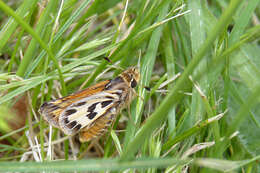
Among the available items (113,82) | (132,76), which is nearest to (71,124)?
(113,82)

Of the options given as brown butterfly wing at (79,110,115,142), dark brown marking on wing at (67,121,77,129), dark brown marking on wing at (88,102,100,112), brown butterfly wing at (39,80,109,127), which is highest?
brown butterfly wing at (39,80,109,127)

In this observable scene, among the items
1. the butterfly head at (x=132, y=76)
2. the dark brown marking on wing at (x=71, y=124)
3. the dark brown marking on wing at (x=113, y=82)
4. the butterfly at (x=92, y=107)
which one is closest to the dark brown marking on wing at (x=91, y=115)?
the butterfly at (x=92, y=107)

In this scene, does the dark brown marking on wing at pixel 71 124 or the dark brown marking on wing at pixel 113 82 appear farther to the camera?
the dark brown marking on wing at pixel 113 82

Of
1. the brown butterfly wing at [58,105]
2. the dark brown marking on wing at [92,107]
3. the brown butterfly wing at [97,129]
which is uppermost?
the brown butterfly wing at [58,105]

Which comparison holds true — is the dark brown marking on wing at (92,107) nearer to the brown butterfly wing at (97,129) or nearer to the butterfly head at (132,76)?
the brown butterfly wing at (97,129)

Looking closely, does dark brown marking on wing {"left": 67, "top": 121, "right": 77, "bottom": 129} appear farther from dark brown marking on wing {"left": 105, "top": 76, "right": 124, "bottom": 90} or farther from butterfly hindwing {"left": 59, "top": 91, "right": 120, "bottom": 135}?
dark brown marking on wing {"left": 105, "top": 76, "right": 124, "bottom": 90}

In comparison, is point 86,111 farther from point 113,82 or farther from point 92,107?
point 113,82

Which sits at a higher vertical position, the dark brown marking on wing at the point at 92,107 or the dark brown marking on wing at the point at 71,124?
the dark brown marking on wing at the point at 92,107

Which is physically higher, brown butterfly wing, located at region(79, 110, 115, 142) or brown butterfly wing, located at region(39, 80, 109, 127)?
brown butterfly wing, located at region(39, 80, 109, 127)

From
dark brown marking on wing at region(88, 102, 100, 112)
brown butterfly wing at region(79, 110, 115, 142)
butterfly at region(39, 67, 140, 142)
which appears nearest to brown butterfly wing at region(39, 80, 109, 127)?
butterfly at region(39, 67, 140, 142)
